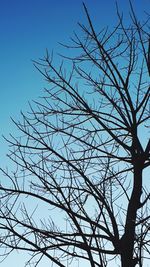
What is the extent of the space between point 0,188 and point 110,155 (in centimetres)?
112

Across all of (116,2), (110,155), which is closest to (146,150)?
(110,155)

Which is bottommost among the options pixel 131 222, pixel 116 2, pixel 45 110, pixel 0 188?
pixel 131 222

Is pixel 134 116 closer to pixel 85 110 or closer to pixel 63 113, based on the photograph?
pixel 85 110

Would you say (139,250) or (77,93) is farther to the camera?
(77,93)

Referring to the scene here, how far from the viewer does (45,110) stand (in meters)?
4.23

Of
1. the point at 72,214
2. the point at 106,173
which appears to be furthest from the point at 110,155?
the point at 72,214

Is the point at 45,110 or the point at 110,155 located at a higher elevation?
the point at 45,110

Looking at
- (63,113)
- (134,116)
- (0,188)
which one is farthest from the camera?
(63,113)

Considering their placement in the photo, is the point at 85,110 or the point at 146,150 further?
the point at 85,110

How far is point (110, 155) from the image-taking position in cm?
374

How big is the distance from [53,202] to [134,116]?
1.21 metres

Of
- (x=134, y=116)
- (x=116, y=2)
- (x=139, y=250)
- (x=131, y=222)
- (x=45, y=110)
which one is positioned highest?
(x=116, y=2)

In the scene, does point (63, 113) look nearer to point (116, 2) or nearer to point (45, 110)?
point (45, 110)

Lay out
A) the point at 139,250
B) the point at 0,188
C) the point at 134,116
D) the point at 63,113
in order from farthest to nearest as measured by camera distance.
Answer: the point at 63,113, the point at 134,116, the point at 0,188, the point at 139,250
